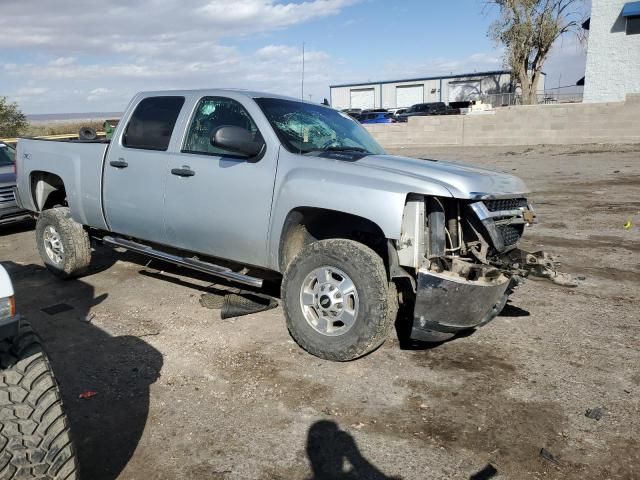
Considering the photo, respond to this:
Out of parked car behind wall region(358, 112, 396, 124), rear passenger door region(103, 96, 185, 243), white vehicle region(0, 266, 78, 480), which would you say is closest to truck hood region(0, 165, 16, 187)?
rear passenger door region(103, 96, 185, 243)

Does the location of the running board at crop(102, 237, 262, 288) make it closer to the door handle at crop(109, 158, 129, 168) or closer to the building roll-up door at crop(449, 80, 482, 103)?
the door handle at crop(109, 158, 129, 168)

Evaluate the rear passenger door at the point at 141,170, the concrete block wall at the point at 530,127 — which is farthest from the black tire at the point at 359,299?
the concrete block wall at the point at 530,127

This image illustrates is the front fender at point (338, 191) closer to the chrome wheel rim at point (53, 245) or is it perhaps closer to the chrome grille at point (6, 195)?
the chrome wheel rim at point (53, 245)

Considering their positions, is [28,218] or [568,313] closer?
[568,313]

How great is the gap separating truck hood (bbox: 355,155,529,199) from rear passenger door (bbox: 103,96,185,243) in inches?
78.0

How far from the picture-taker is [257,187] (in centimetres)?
432

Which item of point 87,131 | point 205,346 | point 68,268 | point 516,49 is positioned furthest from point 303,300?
point 516,49

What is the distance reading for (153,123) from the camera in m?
5.27

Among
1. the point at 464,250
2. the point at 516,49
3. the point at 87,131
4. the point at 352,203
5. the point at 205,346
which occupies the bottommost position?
the point at 205,346

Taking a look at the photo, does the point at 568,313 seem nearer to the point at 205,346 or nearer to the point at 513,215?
the point at 513,215

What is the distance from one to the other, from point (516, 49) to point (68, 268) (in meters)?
37.5

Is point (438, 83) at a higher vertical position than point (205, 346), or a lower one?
higher

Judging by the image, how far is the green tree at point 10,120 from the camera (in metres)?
28.1

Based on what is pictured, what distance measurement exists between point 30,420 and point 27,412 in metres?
0.04
